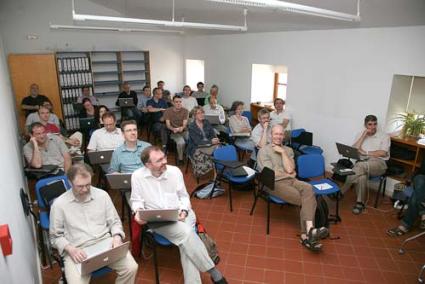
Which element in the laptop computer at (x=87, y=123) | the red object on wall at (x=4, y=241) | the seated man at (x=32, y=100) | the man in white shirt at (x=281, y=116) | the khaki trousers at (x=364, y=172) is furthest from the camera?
the seated man at (x=32, y=100)

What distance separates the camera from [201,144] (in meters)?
5.14

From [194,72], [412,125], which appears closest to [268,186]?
[412,125]

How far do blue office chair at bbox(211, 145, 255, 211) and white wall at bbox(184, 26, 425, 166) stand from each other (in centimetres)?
224

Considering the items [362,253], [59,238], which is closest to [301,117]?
[362,253]

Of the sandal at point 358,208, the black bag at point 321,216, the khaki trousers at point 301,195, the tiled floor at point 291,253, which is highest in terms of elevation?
the khaki trousers at point 301,195

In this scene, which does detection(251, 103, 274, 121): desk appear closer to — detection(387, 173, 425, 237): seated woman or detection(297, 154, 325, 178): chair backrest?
detection(297, 154, 325, 178): chair backrest

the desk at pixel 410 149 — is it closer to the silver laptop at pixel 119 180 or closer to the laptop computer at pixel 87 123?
the silver laptop at pixel 119 180

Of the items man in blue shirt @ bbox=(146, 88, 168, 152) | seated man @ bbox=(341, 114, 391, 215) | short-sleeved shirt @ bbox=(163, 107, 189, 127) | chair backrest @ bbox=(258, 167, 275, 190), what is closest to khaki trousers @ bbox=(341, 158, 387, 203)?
seated man @ bbox=(341, 114, 391, 215)

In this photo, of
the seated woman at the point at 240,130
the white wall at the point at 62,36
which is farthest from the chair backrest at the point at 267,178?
the white wall at the point at 62,36

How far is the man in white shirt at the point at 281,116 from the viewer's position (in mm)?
6078

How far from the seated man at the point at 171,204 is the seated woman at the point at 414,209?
2.47 metres

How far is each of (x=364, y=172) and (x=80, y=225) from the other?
3.77 m

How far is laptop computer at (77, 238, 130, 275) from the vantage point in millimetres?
2277

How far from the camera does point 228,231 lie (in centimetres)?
389
